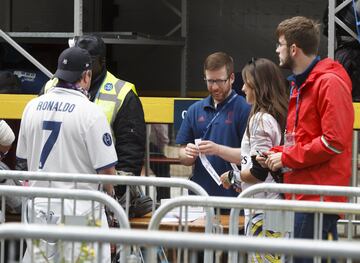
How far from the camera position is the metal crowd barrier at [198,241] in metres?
2.96

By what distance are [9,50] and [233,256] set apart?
32.0 feet

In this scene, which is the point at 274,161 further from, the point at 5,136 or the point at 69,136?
the point at 5,136

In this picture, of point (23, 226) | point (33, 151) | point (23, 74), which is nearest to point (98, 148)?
point (33, 151)

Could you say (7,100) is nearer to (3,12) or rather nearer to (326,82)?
(326,82)

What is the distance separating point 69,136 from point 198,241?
3.04 m

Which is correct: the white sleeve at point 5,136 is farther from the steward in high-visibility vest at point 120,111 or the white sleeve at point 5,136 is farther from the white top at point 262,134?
the white top at point 262,134

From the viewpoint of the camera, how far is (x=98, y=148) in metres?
5.94

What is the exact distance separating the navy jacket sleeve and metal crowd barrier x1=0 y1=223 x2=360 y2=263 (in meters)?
3.59

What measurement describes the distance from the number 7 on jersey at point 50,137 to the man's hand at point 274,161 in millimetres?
1344

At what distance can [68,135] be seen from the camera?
19.5 ft

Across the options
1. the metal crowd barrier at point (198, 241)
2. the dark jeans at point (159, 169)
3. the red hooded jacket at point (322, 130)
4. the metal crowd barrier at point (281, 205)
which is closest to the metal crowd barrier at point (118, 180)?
the metal crowd barrier at point (281, 205)

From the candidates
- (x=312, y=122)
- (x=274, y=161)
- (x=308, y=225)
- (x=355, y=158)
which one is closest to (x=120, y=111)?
(x=274, y=161)

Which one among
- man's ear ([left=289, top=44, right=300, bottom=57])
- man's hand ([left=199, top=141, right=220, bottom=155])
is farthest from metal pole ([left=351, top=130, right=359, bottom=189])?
Result: man's ear ([left=289, top=44, right=300, bottom=57])

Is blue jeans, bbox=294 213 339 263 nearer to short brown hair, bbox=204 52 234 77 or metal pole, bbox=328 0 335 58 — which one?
short brown hair, bbox=204 52 234 77
